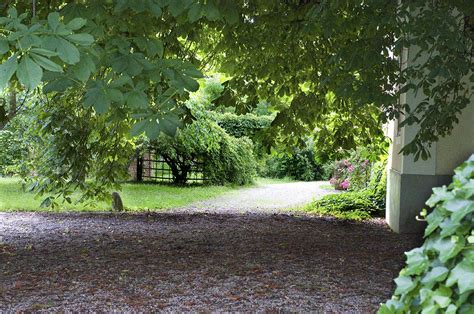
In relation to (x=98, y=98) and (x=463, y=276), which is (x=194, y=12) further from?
(x=463, y=276)

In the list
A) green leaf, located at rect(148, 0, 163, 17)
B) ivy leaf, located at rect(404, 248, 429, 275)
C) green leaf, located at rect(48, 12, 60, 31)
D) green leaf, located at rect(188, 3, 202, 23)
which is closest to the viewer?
ivy leaf, located at rect(404, 248, 429, 275)

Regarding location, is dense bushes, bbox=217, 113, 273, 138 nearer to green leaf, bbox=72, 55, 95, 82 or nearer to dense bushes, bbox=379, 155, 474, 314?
green leaf, bbox=72, 55, 95, 82

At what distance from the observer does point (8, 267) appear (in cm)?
565

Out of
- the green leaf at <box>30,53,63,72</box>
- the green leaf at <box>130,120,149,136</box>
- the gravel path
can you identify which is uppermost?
the green leaf at <box>30,53,63,72</box>

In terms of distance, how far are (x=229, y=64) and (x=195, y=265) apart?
3634 millimetres

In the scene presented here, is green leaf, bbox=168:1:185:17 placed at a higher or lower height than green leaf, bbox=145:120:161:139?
higher

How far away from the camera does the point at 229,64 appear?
27.2 ft

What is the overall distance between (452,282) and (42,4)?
5586mm

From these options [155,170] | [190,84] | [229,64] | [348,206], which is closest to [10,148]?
[155,170]

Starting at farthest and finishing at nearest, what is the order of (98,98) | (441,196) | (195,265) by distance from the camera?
(195,265)
(98,98)
(441,196)

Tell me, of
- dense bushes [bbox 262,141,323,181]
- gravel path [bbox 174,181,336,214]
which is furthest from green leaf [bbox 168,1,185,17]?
A: dense bushes [bbox 262,141,323,181]

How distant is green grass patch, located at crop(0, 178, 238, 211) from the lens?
Result: 42.1ft

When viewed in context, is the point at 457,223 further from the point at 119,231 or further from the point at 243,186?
the point at 243,186

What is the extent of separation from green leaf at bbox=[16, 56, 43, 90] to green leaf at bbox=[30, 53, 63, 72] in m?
0.02
